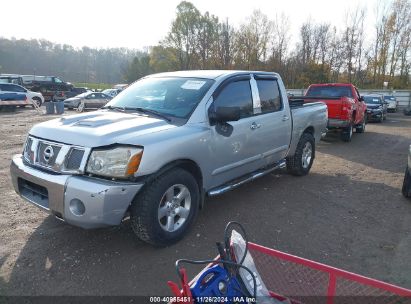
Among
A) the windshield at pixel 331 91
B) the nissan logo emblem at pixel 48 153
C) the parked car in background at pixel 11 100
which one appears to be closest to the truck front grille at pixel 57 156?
the nissan logo emblem at pixel 48 153

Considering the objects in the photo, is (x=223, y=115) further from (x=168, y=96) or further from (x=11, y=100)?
(x=11, y=100)

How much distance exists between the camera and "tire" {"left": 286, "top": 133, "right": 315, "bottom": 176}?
21.1 ft

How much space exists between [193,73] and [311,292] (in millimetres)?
3214

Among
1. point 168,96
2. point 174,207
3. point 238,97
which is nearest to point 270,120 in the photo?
point 238,97

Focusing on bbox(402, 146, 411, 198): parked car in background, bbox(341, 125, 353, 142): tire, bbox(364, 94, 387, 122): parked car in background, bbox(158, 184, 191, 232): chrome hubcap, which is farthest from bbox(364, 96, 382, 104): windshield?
bbox(158, 184, 191, 232): chrome hubcap

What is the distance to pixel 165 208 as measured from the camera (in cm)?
360

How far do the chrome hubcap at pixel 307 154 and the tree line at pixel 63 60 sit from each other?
261ft

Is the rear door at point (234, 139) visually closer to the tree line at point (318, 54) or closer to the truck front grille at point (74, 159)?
the truck front grille at point (74, 159)

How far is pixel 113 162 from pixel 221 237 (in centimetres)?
159

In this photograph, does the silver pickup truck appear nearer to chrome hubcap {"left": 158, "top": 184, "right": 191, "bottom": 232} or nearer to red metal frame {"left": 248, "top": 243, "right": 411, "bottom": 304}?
chrome hubcap {"left": 158, "top": 184, "right": 191, "bottom": 232}

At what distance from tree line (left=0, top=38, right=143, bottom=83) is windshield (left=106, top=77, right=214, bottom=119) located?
80.8 meters

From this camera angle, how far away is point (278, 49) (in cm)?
4322

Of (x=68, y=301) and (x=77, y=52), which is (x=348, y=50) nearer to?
(x=68, y=301)

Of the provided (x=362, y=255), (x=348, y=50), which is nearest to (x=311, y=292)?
(x=362, y=255)
